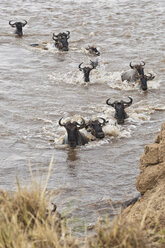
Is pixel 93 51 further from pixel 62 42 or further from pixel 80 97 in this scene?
pixel 80 97

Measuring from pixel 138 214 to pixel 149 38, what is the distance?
1697 centimetres

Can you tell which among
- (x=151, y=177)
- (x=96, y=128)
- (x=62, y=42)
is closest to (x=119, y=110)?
(x=96, y=128)

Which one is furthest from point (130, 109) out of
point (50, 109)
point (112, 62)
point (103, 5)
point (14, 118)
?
point (103, 5)

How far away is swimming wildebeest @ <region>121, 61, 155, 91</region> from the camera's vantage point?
51.8 feet

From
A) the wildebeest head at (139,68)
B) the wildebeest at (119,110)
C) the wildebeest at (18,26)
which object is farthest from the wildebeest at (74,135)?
the wildebeest at (18,26)

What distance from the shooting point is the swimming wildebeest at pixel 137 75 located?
1578 centimetres

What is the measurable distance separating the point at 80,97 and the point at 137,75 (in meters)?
2.27

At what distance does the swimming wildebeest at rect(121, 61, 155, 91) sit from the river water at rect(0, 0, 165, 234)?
0.74 ft

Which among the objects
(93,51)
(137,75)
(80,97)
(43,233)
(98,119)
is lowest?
(98,119)

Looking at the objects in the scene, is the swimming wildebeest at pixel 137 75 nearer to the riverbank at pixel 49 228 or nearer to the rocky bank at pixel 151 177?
the rocky bank at pixel 151 177

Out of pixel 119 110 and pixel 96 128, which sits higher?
pixel 119 110

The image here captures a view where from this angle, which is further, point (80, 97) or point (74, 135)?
point (80, 97)

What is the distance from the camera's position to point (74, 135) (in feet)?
37.6

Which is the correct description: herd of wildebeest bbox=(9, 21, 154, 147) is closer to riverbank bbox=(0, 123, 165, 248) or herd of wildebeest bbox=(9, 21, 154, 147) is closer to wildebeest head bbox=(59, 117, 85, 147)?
wildebeest head bbox=(59, 117, 85, 147)
